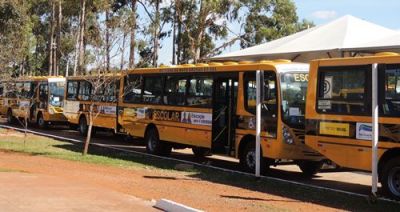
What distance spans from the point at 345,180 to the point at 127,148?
9.22m

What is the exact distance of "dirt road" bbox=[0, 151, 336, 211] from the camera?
9.85 metres

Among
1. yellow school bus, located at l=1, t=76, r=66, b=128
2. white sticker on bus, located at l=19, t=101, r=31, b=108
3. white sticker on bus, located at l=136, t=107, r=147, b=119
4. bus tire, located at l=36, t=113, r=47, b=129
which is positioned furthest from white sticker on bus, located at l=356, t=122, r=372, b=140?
white sticker on bus, located at l=19, t=101, r=31, b=108

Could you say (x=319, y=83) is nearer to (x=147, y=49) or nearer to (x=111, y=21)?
(x=111, y=21)

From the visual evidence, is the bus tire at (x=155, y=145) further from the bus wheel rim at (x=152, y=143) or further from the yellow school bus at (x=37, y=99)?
the yellow school bus at (x=37, y=99)

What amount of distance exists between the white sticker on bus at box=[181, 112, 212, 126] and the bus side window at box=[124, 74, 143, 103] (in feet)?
9.99

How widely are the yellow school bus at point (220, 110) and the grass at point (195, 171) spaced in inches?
34.1

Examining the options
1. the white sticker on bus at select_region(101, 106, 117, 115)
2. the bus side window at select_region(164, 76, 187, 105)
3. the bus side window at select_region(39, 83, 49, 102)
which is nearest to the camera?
the bus side window at select_region(164, 76, 187, 105)

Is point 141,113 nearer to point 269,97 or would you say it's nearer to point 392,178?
point 269,97

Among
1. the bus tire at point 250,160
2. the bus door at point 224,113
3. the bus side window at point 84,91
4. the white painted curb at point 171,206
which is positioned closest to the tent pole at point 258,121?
the bus tire at point 250,160

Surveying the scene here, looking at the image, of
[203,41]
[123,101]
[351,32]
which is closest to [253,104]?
[351,32]

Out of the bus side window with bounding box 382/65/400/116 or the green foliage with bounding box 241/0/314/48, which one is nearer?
the bus side window with bounding box 382/65/400/116

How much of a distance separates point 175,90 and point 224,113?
8.26 feet

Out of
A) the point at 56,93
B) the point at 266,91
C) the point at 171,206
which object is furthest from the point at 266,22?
the point at 171,206

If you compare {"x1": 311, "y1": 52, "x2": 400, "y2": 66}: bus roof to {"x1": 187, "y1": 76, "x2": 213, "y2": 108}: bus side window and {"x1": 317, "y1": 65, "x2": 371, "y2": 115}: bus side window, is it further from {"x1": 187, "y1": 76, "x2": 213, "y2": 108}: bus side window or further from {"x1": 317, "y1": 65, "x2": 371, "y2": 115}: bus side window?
{"x1": 187, "y1": 76, "x2": 213, "y2": 108}: bus side window
